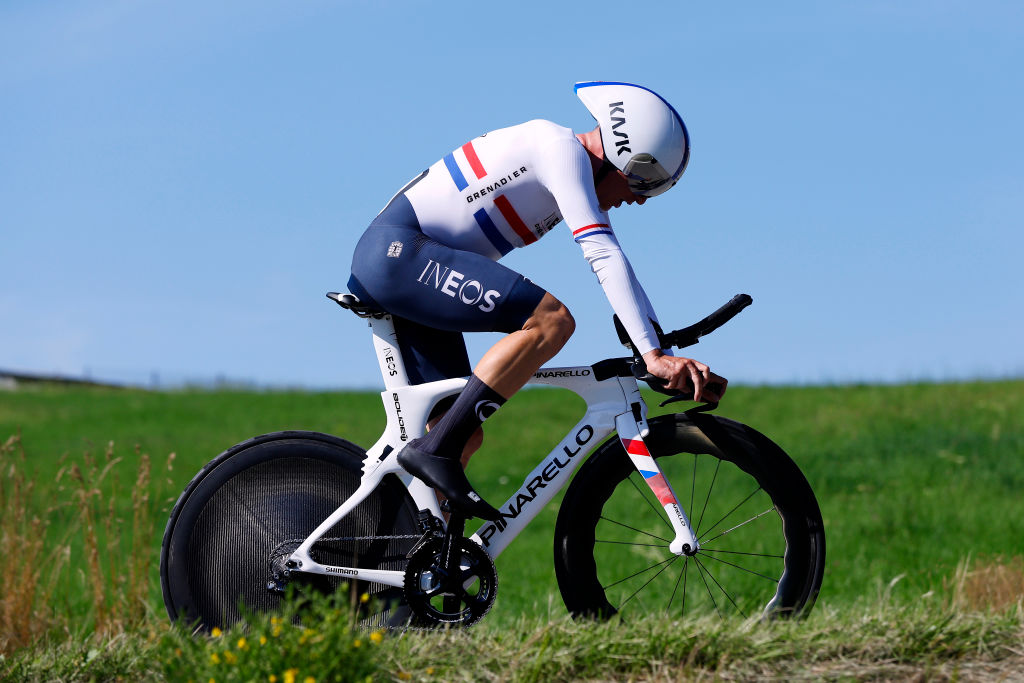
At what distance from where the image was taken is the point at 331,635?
11.4 feet

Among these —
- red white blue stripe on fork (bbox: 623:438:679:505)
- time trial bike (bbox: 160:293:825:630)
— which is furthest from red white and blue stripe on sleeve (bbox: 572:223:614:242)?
red white blue stripe on fork (bbox: 623:438:679:505)

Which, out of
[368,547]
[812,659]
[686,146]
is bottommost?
[812,659]

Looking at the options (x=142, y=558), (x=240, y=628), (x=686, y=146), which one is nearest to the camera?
(x=240, y=628)

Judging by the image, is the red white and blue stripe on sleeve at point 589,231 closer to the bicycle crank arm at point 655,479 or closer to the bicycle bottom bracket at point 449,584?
the bicycle crank arm at point 655,479

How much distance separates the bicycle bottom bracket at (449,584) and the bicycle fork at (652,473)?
0.81 m

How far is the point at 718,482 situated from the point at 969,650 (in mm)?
12932

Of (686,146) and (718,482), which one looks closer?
(686,146)

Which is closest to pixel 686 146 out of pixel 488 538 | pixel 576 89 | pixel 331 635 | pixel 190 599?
pixel 576 89

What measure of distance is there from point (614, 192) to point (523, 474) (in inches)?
501

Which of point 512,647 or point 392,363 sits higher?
point 392,363

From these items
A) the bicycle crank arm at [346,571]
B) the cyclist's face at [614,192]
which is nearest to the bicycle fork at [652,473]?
the cyclist's face at [614,192]

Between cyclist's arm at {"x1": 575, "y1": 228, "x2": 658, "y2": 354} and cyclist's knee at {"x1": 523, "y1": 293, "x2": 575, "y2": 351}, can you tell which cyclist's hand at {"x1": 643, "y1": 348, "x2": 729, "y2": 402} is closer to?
cyclist's arm at {"x1": 575, "y1": 228, "x2": 658, "y2": 354}

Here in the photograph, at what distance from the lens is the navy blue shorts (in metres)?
4.55

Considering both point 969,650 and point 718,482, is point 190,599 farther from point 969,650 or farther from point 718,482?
point 718,482
